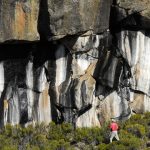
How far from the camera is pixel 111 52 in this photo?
26.6 m

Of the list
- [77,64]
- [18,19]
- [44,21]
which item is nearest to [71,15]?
[44,21]

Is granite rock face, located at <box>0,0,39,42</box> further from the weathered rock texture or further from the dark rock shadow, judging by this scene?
the dark rock shadow

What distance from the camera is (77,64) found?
85.6 ft

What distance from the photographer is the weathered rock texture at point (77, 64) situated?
24.4 metres

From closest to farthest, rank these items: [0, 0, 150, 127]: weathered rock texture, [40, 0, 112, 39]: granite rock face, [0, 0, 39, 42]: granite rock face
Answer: [0, 0, 39, 42]: granite rock face
[40, 0, 112, 39]: granite rock face
[0, 0, 150, 127]: weathered rock texture

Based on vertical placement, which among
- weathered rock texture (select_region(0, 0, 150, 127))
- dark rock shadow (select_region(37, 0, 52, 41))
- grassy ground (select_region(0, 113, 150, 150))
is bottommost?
grassy ground (select_region(0, 113, 150, 150))

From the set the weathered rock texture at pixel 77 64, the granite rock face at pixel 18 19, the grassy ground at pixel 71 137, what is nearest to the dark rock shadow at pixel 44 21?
the weathered rock texture at pixel 77 64

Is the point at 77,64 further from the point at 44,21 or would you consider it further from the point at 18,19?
the point at 18,19

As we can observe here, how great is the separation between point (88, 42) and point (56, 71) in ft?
6.15

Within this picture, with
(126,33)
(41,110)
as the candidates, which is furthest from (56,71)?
(126,33)

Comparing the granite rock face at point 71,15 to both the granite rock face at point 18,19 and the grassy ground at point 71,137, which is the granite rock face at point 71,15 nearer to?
the granite rock face at point 18,19

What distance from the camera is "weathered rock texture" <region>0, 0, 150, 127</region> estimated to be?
24406 millimetres

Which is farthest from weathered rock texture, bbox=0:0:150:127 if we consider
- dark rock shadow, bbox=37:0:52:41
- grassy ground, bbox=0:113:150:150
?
grassy ground, bbox=0:113:150:150

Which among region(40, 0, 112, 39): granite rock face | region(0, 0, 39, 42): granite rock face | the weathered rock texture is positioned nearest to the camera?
region(0, 0, 39, 42): granite rock face
